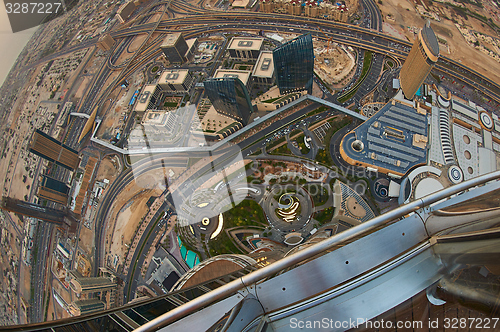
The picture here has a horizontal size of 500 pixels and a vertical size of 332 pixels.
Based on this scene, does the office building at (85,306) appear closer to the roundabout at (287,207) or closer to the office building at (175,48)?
the roundabout at (287,207)

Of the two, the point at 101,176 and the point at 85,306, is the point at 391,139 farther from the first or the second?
the point at 85,306

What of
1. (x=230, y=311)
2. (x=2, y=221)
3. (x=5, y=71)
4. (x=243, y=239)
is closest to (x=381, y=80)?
(x=243, y=239)

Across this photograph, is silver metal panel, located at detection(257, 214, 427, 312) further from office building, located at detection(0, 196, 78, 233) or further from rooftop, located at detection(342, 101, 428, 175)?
office building, located at detection(0, 196, 78, 233)

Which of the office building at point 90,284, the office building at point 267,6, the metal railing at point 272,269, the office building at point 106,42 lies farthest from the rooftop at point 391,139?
the office building at point 106,42

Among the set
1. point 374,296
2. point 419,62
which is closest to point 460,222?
point 374,296

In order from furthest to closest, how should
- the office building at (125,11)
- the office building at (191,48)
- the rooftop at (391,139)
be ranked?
the office building at (125,11), the office building at (191,48), the rooftop at (391,139)

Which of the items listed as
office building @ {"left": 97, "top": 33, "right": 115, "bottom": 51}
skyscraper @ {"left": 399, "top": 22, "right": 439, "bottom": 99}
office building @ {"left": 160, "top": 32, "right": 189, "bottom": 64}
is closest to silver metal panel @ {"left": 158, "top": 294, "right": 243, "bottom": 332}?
skyscraper @ {"left": 399, "top": 22, "right": 439, "bottom": 99}
